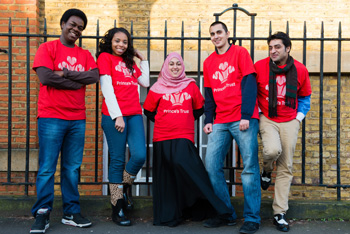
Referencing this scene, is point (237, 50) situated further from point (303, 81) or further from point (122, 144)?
point (122, 144)

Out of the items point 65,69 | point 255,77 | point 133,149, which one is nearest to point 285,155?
point 255,77

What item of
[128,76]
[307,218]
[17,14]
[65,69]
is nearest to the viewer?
[65,69]

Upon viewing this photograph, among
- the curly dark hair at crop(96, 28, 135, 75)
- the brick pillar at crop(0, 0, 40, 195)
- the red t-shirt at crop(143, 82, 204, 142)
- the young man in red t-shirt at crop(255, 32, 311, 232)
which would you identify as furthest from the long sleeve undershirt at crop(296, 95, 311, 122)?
the brick pillar at crop(0, 0, 40, 195)

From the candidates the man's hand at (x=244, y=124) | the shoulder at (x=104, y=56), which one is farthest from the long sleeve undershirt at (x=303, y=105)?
the shoulder at (x=104, y=56)

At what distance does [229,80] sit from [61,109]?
1606mm

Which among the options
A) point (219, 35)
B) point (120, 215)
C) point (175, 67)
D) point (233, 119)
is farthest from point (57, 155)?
point (219, 35)

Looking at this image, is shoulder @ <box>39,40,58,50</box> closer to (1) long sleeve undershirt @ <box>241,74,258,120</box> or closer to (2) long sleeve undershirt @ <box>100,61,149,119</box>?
(2) long sleeve undershirt @ <box>100,61,149,119</box>

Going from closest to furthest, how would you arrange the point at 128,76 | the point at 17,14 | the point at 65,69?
1. the point at 65,69
2. the point at 128,76
3. the point at 17,14

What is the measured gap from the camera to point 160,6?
5.86 m

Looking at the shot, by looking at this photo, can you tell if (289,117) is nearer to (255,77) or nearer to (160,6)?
(255,77)

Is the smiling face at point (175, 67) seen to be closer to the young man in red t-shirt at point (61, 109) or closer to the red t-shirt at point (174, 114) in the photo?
the red t-shirt at point (174, 114)

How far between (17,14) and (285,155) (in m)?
4.20

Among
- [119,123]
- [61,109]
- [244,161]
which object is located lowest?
[244,161]

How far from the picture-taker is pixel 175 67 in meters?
3.86
